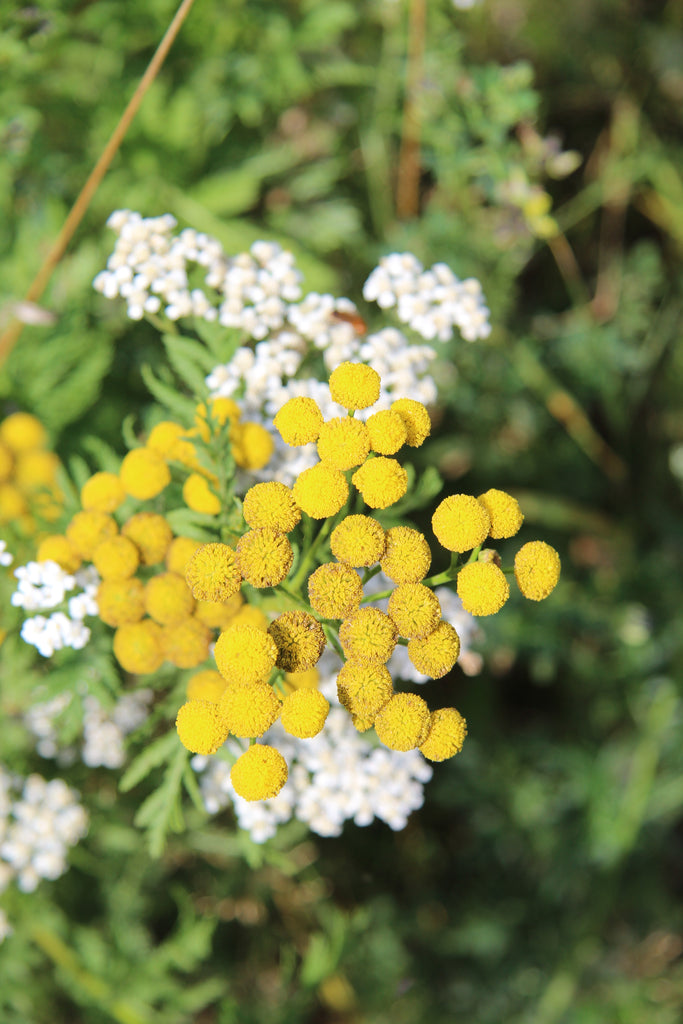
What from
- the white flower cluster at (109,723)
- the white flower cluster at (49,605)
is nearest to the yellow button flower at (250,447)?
the white flower cluster at (49,605)

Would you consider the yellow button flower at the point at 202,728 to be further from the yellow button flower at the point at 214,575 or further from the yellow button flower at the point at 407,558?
the yellow button flower at the point at 407,558

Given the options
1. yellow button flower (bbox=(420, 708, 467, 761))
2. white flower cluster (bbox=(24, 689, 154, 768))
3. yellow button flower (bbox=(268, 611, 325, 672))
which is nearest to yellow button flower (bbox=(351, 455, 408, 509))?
yellow button flower (bbox=(268, 611, 325, 672))

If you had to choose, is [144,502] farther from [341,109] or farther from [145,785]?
[341,109]

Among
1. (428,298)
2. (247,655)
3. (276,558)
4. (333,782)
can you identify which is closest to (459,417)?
(428,298)

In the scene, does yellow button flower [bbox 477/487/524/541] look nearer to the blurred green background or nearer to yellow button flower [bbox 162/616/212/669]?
yellow button flower [bbox 162/616/212/669]

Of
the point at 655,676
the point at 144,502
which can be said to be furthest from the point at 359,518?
the point at 655,676

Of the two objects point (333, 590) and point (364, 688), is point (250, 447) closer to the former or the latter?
point (333, 590)

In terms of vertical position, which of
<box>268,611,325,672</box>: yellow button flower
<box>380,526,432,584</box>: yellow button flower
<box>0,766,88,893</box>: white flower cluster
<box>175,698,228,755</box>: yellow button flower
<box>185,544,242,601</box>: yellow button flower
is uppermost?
<box>380,526,432,584</box>: yellow button flower
